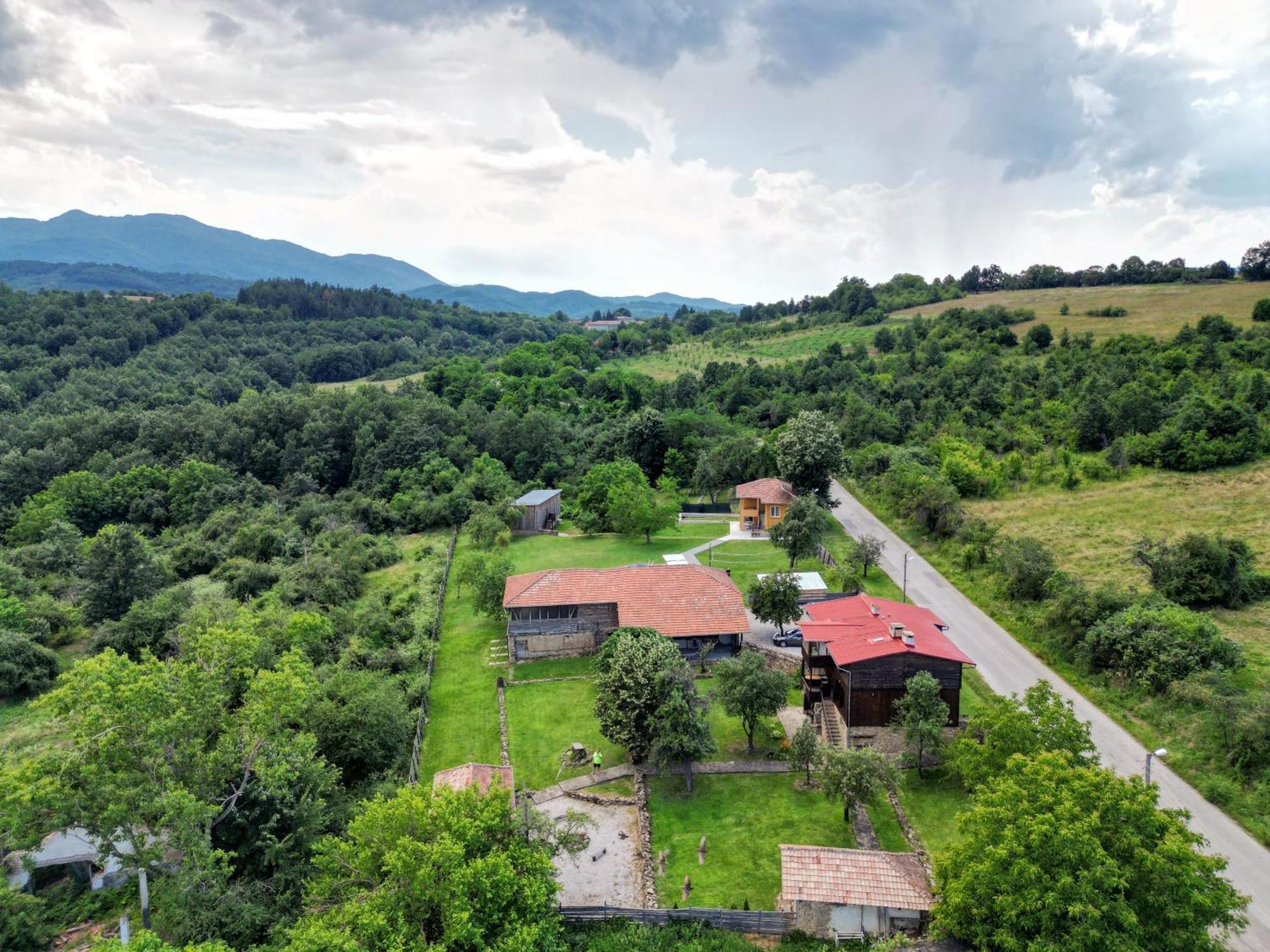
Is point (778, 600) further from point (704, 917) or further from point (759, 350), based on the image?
point (759, 350)

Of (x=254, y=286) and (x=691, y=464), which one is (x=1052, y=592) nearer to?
(x=691, y=464)

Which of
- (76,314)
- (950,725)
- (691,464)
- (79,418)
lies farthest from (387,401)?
(950,725)

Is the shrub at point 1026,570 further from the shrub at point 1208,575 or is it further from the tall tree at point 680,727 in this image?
the tall tree at point 680,727

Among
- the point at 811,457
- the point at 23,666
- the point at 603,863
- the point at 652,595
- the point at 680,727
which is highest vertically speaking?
the point at 811,457

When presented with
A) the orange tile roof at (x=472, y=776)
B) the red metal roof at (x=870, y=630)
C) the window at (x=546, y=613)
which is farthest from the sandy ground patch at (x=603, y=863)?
the window at (x=546, y=613)

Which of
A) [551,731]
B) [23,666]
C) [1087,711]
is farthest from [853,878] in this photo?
[23,666]

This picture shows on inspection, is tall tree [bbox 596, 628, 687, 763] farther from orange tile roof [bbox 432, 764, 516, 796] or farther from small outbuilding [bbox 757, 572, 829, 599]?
small outbuilding [bbox 757, 572, 829, 599]
